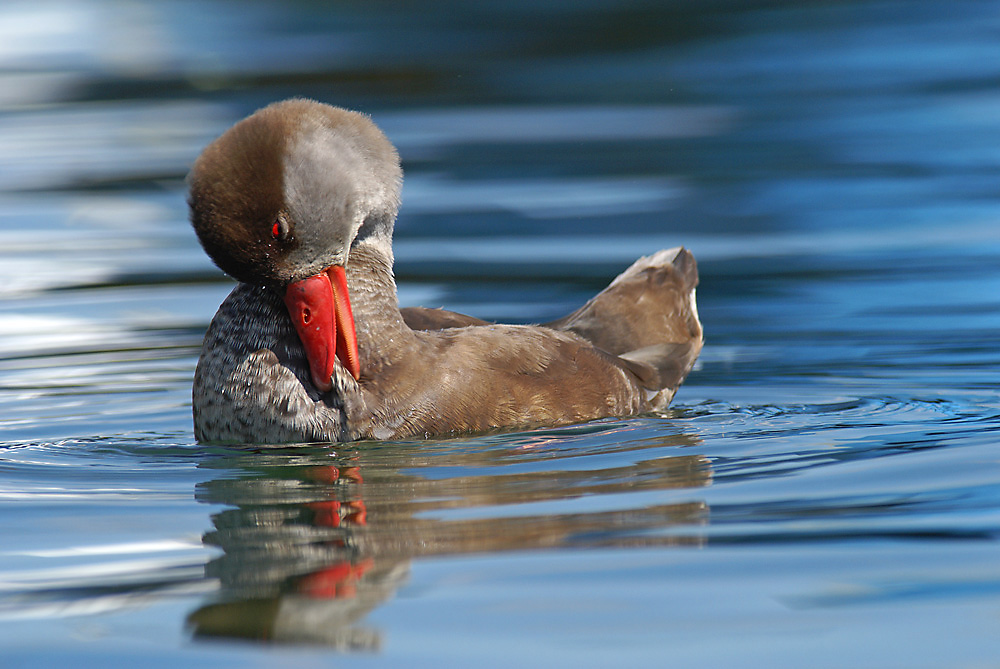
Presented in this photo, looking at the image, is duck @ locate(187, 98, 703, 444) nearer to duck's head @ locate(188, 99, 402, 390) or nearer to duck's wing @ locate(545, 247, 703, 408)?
duck's head @ locate(188, 99, 402, 390)

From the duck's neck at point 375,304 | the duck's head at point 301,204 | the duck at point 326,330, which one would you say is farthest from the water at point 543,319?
the duck's head at point 301,204

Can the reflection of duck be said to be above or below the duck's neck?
below

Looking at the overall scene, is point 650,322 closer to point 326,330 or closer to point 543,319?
point 543,319

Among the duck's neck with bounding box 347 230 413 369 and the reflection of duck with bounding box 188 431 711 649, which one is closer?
the reflection of duck with bounding box 188 431 711 649

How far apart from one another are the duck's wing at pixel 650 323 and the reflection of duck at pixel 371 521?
43.7 inches

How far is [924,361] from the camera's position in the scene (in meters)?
7.10

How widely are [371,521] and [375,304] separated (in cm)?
155

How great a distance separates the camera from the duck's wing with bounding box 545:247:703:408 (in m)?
6.60

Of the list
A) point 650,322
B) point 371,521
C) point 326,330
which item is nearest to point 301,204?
point 326,330

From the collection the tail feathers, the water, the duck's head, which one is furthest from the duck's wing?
the duck's head

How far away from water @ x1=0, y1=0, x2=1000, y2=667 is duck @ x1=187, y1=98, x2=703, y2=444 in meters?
0.16

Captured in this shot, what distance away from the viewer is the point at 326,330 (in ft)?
17.8

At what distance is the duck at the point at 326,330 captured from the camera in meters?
5.15

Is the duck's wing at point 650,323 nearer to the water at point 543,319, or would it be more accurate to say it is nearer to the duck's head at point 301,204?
the water at point 543,319
